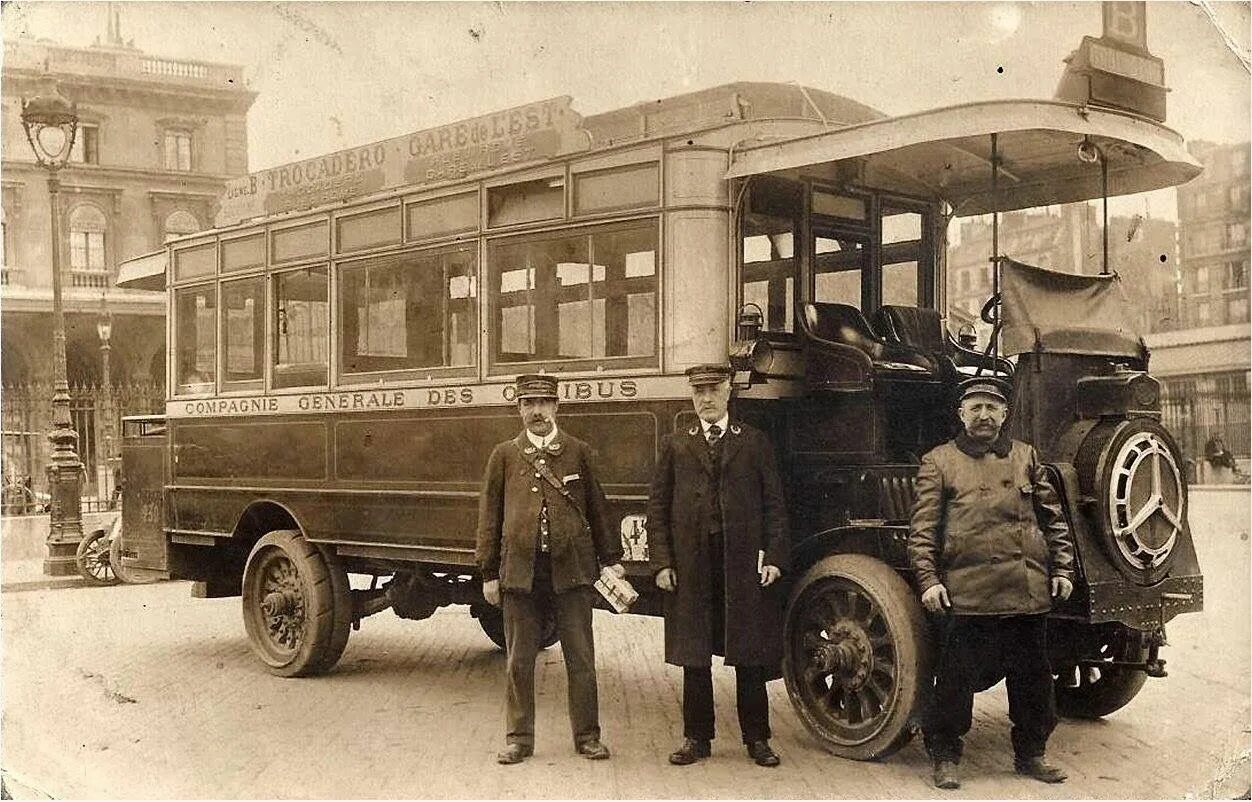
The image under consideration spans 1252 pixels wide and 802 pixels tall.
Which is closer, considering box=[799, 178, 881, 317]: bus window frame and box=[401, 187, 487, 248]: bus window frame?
box=[799, 178, 881, 317]: bus window frame

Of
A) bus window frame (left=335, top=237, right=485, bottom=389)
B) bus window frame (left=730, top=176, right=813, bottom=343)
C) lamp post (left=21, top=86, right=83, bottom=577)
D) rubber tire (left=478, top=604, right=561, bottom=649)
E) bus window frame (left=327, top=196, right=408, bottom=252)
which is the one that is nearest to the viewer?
bus window frame (left=730, top=176, right=813, bottom=343)

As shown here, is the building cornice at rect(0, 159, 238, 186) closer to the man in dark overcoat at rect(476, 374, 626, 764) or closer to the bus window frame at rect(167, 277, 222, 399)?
the bus window frame at rect(167, 277, 222, 399)

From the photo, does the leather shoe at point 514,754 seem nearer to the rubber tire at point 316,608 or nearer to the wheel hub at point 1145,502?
the rubber tire at point 316,608

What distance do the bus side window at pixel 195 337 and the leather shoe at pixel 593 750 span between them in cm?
407

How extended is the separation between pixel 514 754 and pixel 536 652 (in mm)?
457

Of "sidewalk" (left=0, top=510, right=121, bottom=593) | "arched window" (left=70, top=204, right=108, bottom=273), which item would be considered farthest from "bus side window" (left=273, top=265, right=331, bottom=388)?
"arched window" (left=70, top=204, right=108, bottom=273)

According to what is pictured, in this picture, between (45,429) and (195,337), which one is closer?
(195,337)

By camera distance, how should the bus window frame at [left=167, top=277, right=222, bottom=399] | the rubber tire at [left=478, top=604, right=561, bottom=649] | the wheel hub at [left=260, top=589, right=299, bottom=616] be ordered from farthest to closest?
1. the bus window frame at [left=167, top=277, right=222, bottom=399]
2. the rubber tire at [left=478, top=604, right=561, bottom=649]
3. the wheel hub at [left=260, top=589, right=299, bottom=616]

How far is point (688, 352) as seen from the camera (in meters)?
5.78

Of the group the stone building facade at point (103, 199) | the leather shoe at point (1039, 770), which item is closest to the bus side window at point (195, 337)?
the stone building facade at point (103, 199)

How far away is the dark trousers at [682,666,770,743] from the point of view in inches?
212

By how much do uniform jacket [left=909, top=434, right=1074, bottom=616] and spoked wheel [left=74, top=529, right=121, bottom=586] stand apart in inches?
368

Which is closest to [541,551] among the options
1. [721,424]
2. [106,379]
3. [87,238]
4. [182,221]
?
[721,424]

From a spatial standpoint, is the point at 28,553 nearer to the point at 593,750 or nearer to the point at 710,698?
the point at 593,750
